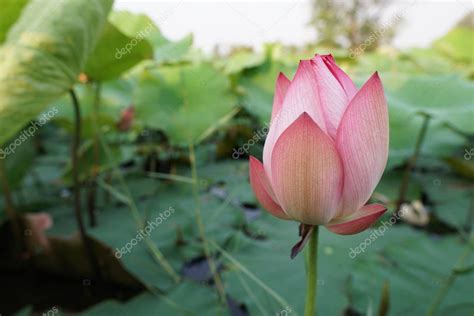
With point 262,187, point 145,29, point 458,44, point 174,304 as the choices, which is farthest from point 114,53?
point 458,44

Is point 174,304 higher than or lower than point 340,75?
lower

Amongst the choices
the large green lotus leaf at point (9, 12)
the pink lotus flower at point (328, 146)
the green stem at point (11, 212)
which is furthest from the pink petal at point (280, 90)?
the green stem at point (11, 212)

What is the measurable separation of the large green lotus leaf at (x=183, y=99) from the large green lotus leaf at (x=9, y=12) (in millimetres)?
375

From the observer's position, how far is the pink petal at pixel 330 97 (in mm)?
279

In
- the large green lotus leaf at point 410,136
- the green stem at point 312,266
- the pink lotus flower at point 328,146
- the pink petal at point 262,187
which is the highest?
the large green lotus leaf at point 410,136

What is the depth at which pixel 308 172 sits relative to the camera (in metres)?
0.28

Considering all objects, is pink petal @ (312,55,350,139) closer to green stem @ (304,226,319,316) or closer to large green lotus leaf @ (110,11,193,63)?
green stem @ (304,226,319,316)

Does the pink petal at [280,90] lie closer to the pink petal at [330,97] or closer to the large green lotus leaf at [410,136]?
the pink petal at [330,97]

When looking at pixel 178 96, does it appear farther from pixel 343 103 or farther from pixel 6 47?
pixel 343 103

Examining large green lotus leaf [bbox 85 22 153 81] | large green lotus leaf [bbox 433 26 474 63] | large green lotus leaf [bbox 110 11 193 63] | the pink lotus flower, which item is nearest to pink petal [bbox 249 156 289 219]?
the pink lotus flower

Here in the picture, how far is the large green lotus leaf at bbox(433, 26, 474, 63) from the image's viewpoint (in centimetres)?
244

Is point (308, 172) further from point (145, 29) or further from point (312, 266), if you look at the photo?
point (145, 29)

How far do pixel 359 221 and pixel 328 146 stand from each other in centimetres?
6

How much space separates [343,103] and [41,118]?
91 centimetres
